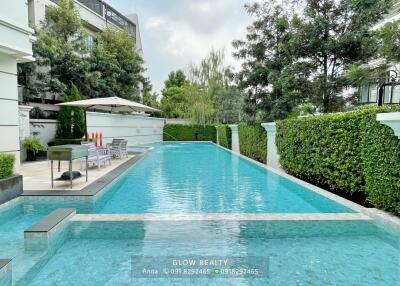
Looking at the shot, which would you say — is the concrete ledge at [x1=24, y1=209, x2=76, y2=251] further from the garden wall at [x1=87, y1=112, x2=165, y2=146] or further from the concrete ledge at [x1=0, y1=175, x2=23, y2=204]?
the garden wall at [x1=87, y1=112, x2=165, y2=146]

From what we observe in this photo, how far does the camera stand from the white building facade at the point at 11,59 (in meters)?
6.06

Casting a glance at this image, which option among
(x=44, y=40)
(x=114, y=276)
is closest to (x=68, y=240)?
(x=114, y=276)

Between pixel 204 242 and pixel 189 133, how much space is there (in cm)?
2745

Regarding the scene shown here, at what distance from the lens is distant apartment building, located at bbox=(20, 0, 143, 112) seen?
1830 cm

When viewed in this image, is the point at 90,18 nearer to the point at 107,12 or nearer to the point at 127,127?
the point at 107,12

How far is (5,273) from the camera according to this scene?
2766 millimetres

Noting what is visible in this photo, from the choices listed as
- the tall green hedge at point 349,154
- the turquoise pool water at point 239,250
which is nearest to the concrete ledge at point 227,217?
the turquoise pool water at point 239,250

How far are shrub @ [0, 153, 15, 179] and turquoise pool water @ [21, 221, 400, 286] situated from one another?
95.2 inches

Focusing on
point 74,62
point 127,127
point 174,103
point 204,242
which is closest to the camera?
point 204,242

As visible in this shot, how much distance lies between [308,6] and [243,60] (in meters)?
3.85

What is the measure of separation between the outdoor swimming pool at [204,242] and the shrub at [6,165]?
0.68m

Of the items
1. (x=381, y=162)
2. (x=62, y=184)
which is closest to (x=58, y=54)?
(x=62, y=184)

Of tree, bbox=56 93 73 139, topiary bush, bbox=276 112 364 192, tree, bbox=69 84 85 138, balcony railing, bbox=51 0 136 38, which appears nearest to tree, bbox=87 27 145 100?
balcony railing, bbox=51 0 136 38

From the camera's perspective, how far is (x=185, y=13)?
1838 centimetres
